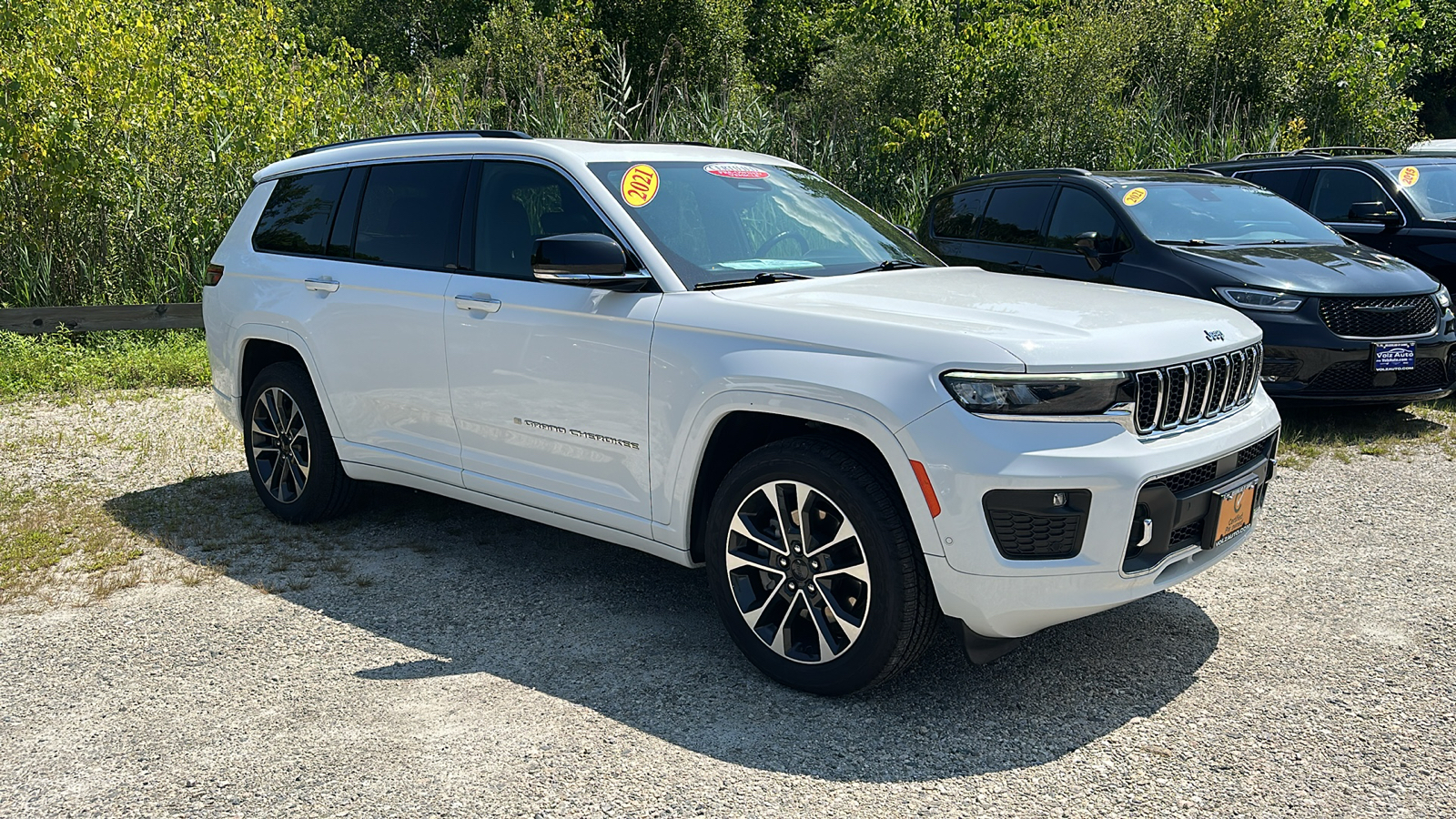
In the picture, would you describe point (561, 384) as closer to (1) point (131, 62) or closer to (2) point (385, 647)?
(2) point (385, 647)

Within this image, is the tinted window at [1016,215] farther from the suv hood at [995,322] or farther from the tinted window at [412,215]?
the tinted window at [412,215]

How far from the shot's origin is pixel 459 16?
35.7 meters

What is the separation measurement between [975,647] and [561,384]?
1.76 m

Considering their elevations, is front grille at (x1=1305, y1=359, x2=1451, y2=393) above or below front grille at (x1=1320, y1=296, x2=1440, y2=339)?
below

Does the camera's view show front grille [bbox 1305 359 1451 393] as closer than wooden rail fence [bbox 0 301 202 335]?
Yes

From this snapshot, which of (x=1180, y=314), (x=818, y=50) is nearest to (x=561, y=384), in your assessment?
(x=1180, y=314)

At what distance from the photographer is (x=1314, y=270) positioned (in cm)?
770

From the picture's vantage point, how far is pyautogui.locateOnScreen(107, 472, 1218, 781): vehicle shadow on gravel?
3633 mm

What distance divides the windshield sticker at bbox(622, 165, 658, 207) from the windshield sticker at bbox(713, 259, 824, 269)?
16.4 inches

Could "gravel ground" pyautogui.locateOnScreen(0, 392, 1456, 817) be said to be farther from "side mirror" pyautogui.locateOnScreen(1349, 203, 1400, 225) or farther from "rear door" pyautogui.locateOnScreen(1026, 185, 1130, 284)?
"side mirror" pyautogui.locateOnScreen(1349, 203, 1400, 225)

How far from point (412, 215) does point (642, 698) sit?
243 cm

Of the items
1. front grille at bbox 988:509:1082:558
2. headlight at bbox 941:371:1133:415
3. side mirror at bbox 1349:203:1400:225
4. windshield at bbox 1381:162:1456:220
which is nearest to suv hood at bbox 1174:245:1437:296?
side mirror at bbox 1349:203:1400:225

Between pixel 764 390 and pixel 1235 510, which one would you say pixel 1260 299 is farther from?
pixel 764 390

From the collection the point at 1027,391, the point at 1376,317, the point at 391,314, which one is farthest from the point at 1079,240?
the point at 1027,391
